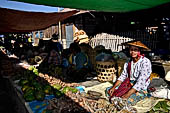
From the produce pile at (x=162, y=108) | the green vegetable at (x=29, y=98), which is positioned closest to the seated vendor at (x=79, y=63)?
the green vegetable at (x=29, y=98)

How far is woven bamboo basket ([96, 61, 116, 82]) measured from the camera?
4135mm

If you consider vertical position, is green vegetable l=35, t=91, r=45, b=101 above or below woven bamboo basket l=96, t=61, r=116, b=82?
below

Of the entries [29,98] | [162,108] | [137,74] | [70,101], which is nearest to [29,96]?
[29,98]

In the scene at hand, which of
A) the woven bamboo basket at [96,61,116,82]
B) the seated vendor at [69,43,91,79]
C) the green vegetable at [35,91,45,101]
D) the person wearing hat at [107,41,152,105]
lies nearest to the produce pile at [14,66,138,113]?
the green vegetable at [35,91,45,101]

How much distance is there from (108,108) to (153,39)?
504 cm

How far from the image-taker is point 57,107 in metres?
2.50

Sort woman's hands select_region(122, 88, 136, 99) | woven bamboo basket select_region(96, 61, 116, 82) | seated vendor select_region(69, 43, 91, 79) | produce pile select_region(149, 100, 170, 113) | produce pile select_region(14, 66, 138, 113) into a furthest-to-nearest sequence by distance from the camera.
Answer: seated vendor select_region(69, 43, 91, 79) → woven bamboo basket select_region(96, 61, 116, 82) → woman's hands select_region(122, 88, 136, 99) → produce pile select_region(14, 66, 138, 113) → produce pile select_region(149, 100, 170, 113)

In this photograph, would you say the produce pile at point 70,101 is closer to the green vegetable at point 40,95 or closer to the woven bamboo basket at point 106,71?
the green vegetable at point 40,95

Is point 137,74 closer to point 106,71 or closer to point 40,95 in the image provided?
point 106,71

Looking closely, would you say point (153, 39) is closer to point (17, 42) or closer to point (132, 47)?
point (132, 47)

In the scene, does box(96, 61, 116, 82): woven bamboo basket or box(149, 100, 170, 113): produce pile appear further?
box(96, 61, 116, 82): woven bamboo basket

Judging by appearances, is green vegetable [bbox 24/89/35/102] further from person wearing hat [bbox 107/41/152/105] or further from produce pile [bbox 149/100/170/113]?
produce pile [bbox 149/100/170/113]

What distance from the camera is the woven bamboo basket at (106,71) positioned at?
13.6 ft

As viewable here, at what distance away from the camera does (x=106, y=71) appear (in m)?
4.21
